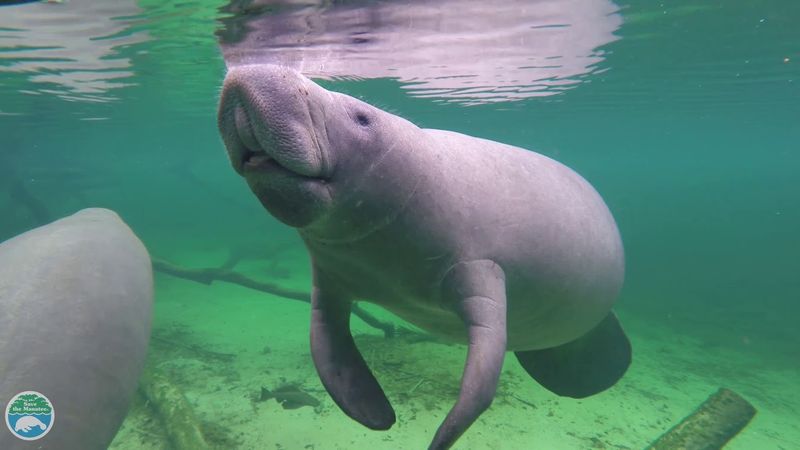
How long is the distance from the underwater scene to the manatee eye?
11 millimetres

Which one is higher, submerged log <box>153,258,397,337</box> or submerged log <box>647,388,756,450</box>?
submerged log <box>647,388,756,450</box>

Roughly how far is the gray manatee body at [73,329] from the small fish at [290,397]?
2.04 m

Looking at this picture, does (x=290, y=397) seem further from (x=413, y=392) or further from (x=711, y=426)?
(x=711, y=426)

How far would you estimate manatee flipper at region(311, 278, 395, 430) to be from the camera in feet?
9.11

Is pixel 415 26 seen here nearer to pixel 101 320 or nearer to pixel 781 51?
pixel 101 320

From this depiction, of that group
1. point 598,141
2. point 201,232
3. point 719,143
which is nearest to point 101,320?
point 201,232

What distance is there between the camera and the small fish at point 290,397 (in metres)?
5.52

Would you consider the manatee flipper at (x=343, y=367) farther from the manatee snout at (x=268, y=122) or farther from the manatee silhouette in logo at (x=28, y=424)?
the manatee silhouette in logo at (x=28, y=424)

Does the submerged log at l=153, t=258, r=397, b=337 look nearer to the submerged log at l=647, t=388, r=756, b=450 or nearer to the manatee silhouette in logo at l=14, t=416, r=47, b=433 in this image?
the submerged log at l=647, t=388, r=756, b=450

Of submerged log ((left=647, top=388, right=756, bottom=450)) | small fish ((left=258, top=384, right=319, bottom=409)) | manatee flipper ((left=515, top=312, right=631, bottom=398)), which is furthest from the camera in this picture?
small fish ((left=258, top=384, right=319, bottom=409))

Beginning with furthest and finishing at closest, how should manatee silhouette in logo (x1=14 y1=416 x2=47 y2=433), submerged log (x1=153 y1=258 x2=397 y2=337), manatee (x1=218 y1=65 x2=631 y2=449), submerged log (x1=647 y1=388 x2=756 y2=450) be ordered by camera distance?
submerged log (x1=153 y1=258 x2=397 y2=337)
submerged log (x1=647 y1=388 x2=756 y2=450)
manatee silhouette in logo (x1=14 y1=416 x2=47 y2=433)
manatee (x1=218 y1=65 x2=631 y2=449)

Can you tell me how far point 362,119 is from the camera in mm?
2400

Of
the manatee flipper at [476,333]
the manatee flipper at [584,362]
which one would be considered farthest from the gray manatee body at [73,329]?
the manatee flipper at [584,362]

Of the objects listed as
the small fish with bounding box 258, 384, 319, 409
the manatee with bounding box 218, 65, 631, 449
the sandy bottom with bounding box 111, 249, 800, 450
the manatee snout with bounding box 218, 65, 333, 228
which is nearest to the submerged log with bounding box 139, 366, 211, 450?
the sandy bottom with bounding box 111, 249, 800, 450
